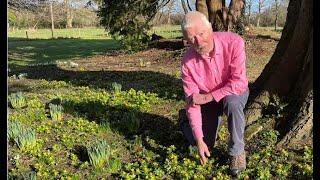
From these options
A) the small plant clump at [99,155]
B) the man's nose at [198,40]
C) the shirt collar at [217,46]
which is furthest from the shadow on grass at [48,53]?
the man's nose at [198,40]

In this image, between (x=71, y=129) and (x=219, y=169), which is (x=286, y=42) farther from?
(x=71, y=129)

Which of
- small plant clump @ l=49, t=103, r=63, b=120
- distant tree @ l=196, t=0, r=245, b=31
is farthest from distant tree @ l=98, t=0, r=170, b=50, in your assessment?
small plant clump @ l=49, t=103, r=63, b=120

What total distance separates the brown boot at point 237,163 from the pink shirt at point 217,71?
388mm

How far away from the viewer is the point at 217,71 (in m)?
4.40

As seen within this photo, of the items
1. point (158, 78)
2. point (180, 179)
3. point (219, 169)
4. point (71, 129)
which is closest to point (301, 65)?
point (219, 169)

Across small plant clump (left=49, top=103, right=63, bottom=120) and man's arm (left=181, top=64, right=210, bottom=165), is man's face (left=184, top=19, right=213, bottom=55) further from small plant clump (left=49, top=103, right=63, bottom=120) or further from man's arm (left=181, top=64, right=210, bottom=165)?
small plant clump (left=49, top=103, right=63, bottom=120)

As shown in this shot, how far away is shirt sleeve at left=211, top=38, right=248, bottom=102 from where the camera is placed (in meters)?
4.28

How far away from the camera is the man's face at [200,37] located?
13.2ft

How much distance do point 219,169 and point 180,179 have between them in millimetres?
385

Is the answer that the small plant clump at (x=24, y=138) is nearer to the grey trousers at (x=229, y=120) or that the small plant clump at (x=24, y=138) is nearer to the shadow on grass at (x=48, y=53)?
the grey trousers at (x=229, y=120)

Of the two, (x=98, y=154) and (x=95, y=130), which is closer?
(x=98, y=154)

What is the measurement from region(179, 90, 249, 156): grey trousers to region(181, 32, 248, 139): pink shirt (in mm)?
93

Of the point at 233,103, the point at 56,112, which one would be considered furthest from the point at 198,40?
the point at 56,112

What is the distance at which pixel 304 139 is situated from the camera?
4.86 metres
